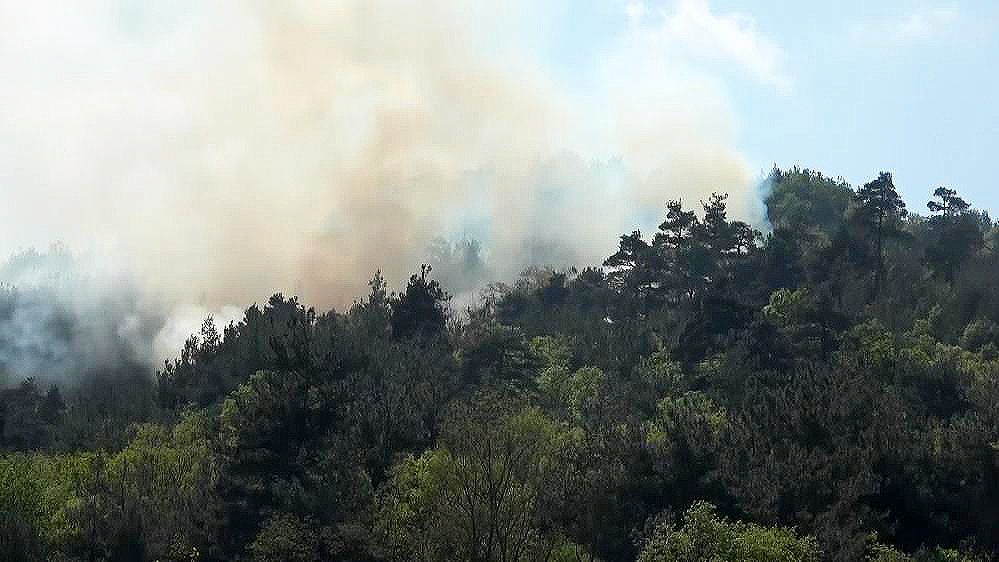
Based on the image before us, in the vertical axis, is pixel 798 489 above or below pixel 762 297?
below

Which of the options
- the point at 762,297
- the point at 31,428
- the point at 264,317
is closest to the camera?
the point at 762,297

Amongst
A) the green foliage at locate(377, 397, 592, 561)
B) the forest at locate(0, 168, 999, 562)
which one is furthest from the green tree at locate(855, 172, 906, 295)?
the green foliage at locate(377, 397, 592, 561)

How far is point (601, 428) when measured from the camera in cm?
5847

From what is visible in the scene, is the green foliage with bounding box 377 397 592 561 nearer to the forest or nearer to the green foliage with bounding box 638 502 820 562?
the forest

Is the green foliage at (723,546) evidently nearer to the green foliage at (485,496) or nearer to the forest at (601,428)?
the forest at (601,428)

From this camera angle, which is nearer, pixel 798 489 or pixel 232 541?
pixel 798 489

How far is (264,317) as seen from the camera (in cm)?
9769

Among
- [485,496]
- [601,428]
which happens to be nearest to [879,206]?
[601,428]

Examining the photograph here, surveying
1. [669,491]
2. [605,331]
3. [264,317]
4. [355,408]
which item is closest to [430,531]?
[669,491]

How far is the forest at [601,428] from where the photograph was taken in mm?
44375

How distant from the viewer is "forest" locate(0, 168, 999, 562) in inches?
1747

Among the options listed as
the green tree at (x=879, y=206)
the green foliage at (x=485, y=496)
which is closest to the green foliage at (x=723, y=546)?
the green foliage at (x=485, y=496)

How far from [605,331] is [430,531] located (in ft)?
159

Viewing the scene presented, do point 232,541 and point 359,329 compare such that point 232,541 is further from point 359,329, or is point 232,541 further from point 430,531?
point 359,329
